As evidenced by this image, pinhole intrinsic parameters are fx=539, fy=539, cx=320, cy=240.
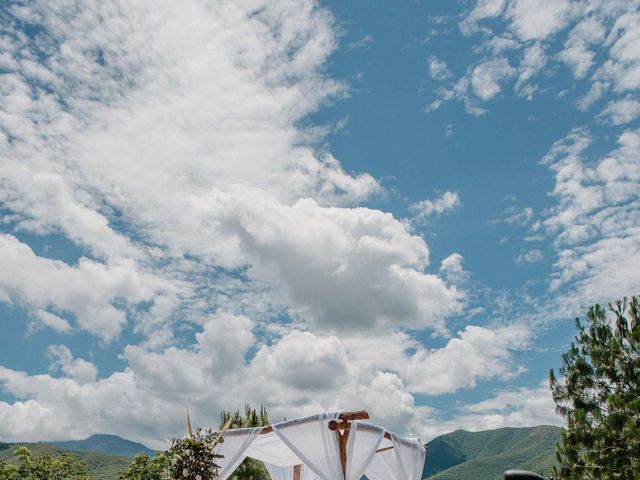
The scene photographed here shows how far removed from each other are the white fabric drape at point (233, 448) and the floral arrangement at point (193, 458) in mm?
419

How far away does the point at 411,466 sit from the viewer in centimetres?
857

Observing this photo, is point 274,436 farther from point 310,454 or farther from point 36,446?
point 36,446

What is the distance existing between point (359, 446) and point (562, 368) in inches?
435

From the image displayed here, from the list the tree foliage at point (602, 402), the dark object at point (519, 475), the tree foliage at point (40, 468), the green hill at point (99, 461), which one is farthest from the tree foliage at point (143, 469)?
the green hill at point (99, 461)

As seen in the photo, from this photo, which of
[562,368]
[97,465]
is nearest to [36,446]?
[97,465]

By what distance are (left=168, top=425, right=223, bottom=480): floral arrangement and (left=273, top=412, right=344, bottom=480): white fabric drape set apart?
1.00 metres

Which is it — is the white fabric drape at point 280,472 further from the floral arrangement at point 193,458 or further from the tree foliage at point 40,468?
the tree foliage at point 40,468

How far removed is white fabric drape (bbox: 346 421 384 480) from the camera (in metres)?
7.33

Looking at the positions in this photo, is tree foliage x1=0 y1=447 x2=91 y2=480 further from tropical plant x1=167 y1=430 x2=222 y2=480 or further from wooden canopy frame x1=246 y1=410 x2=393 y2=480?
wooden canopy frame x1=246 y1=410 x2=393 y2=480

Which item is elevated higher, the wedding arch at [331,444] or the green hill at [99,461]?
the green hill at [99,461]

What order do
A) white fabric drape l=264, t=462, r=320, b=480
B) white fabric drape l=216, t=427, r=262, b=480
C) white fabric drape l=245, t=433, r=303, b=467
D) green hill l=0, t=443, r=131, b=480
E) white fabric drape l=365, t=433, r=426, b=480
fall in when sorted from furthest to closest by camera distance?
green hill l=0, t=443, r=131, b=480
white fabric drape l=264, t=462, r=320, b=480
white fabric drape l=245, t=433, r=303, b=467
white fabric drape l=365, t=433, r=426, b=480
white fabric drape l=216, t=427, r=262, b=480

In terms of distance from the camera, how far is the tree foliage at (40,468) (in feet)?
97.0

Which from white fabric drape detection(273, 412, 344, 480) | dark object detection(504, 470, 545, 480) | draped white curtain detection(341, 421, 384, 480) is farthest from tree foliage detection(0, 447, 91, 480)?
dark object detection(504, 470, 545, 480)

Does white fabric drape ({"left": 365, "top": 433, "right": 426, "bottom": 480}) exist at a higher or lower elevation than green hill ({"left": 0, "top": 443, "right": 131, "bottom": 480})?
lower
